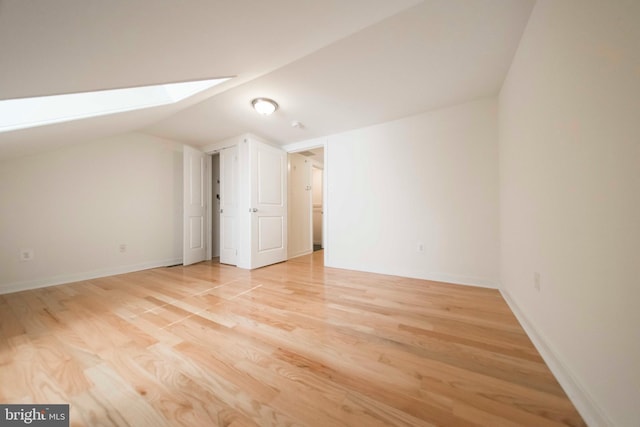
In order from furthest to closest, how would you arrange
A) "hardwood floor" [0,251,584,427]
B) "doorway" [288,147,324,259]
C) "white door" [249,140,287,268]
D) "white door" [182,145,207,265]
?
"doorway" [288,147,324,259]
"white door" [182,145,207,265]
"white door" [249,140,287,268]
"hardwood floor" [0,251,584,427]

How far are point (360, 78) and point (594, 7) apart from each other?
4.47 ft

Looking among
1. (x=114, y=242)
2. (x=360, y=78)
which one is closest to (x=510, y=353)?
(x=360, y=78)

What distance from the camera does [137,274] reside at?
2.85 meters

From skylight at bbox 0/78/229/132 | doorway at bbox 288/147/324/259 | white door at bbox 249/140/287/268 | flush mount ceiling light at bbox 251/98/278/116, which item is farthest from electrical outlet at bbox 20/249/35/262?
doorway at bbox 288/147/324/259

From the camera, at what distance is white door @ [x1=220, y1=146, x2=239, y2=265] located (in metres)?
3.44

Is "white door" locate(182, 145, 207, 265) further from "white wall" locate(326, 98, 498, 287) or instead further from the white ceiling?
"white wall" locate(326, 98, 498, 287)

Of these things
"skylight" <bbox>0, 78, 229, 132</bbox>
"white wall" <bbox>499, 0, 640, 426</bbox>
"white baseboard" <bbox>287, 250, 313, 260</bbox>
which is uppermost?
"skylight" <bbox>0, 78, 229, 132</bbox>

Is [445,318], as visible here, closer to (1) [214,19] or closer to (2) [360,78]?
(2) [360,78]

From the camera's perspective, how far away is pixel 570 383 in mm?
852

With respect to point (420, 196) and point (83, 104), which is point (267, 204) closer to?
point (83, 104)

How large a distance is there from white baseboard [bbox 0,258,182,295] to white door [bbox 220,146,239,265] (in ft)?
3.34

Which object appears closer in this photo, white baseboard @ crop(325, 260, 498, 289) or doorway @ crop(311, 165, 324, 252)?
white baseboard @ crop(325, 260, 498, 289)

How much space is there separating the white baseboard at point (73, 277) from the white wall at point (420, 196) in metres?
2.88

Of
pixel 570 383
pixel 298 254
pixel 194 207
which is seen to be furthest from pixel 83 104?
pixel 570 383
